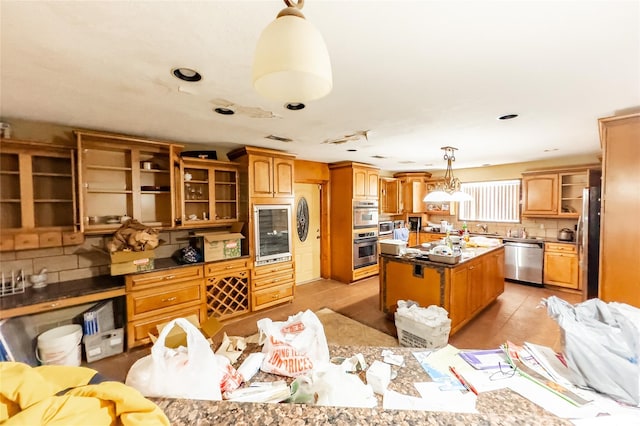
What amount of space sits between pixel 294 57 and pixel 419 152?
3.79 metres

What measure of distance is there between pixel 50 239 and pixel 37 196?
465 mm

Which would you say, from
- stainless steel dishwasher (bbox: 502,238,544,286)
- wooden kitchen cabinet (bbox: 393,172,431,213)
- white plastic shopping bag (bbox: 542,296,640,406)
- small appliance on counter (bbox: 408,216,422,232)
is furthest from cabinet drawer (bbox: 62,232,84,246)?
stainless steel dishwasher (bbox: 502,238,544,286)

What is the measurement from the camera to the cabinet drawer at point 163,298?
265cm

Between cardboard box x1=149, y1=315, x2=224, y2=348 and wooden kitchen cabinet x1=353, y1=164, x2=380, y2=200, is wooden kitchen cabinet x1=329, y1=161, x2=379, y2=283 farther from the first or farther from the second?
cardboard box x1=149, y1=315, x2=224, y2=348

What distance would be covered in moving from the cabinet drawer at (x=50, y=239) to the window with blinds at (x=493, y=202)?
6.15 metres

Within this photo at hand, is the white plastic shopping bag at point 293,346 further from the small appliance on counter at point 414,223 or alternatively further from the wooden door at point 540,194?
the small appliance on counter at point 414,223

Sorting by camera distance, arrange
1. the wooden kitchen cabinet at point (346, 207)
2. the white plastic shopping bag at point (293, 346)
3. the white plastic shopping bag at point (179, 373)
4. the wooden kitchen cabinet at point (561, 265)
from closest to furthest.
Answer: the white plastic shopping bag at point (179, 373)
the white plastic shopping bag at point (293, 346)
the wooden kitchen cabinet at point (561, 265)
the wooden kitchen cabinet at point (346, 207)

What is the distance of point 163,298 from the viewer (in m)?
2.80

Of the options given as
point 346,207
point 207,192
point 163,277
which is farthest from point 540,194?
point 163,277

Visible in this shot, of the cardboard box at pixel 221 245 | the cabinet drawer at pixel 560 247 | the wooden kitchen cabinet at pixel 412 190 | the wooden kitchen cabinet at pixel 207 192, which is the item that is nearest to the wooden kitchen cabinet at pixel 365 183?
the wooden kitchen cabinet at pixel 412 190

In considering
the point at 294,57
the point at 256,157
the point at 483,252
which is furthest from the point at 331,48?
the point at 483,252

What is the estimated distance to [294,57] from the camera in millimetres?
615

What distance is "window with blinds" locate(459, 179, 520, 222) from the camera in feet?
17.2

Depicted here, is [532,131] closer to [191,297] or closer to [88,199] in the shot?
[191,297]
